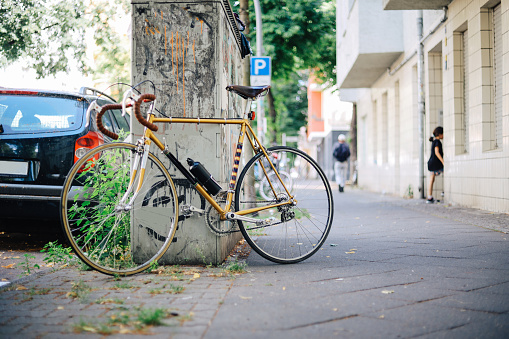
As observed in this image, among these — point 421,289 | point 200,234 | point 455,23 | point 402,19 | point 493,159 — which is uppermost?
point 402,19

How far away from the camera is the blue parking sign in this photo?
12.0 m

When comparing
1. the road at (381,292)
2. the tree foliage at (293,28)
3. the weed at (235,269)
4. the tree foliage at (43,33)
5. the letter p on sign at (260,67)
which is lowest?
the road at (381,292)

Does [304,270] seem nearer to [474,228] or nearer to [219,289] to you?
[219,289]

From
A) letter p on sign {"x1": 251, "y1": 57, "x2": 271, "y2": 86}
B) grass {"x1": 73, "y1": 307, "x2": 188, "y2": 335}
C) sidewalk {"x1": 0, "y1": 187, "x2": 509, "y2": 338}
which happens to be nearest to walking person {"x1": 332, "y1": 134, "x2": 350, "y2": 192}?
letter p on sign {"x1": 251, "y1": 57, "x2": 271, "y2": 86}

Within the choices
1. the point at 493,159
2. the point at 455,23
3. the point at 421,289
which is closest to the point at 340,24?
the point at 455,23

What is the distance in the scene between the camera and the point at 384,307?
329 cm

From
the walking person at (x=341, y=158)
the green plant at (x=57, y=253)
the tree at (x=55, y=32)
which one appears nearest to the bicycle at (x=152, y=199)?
the green plant at (x=57, y=253)

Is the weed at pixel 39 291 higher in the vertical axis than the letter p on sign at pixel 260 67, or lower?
lower

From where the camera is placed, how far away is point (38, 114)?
6.06 m

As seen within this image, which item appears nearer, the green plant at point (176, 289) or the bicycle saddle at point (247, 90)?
the green plant at point (176, 289)

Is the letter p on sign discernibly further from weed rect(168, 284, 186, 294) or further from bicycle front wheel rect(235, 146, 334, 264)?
weed rect(168, 284, 186, 294)

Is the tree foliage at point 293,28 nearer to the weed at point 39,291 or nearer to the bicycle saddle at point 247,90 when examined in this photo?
the bicycle saddle at point 247,90

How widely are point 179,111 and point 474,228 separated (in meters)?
4.33

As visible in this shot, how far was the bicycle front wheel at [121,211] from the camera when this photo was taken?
4191 mm
